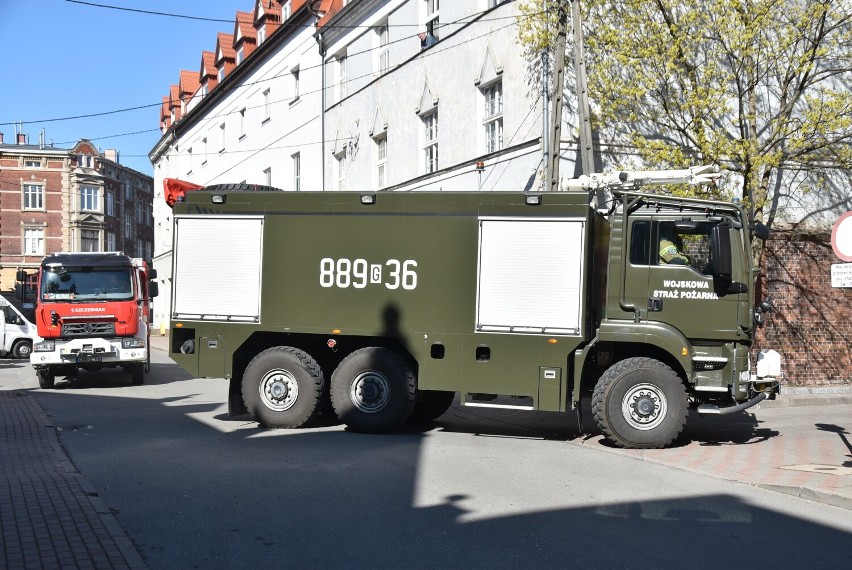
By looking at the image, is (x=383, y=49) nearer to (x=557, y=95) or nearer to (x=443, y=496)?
(x=557, y=95)

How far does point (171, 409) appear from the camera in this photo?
13.8 metres

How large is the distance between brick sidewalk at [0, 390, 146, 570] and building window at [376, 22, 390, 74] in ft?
57.9

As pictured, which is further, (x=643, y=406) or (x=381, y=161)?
(x=381, y=161)

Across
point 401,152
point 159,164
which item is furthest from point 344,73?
point 159,164

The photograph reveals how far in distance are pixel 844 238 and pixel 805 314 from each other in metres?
9.07

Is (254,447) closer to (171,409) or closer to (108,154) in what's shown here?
(171,409)

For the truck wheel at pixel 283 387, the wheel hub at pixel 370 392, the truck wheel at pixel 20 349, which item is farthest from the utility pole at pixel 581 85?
the truck wheel at pixel 20 349

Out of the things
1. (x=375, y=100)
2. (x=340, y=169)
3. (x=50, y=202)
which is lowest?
(x=340, y=169)

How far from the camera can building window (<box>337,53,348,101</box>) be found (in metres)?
28.1

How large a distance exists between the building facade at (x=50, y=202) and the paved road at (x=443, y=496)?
69.2 meters

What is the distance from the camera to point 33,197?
76.1 metres

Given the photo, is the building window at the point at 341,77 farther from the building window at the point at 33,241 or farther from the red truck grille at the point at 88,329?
the building window at the point at 33,241

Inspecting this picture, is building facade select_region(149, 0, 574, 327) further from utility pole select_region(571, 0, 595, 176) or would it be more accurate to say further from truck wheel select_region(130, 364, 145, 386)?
truck wheel select_region(130, 364, 145, 386)

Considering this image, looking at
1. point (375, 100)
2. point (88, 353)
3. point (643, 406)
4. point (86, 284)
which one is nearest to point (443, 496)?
point (643, 406)
